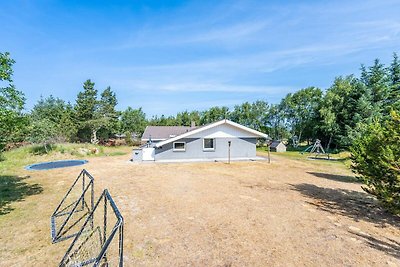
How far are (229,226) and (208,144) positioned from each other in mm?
12918

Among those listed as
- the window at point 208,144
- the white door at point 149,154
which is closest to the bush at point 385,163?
the window at point 208,144

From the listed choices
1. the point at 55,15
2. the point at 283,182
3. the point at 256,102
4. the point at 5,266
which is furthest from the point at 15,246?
the point at 256,102

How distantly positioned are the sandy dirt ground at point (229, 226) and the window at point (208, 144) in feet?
26.7

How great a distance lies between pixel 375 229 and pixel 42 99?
59.5 m

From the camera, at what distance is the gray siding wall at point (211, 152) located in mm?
17531

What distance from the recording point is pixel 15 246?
14.8 ft

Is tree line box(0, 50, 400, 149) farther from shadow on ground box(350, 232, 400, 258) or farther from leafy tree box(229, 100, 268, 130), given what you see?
shadow on ground box(350, 232, 400, 258)

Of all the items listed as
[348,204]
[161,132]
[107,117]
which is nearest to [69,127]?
[107,117]

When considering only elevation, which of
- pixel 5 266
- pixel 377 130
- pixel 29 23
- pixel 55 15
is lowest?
pixel 5 266

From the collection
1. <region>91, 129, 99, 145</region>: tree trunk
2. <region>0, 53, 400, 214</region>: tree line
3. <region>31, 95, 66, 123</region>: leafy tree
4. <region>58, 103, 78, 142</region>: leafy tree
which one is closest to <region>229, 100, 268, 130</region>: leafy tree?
<region>0, 53, 400, 214</region>: tree line

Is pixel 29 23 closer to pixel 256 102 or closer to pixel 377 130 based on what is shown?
pixel 377 130

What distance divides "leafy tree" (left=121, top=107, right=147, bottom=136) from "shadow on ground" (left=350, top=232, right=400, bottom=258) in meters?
40.0

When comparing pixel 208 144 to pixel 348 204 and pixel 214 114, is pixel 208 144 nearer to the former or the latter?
pixel 348 204

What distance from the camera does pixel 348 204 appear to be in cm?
755
